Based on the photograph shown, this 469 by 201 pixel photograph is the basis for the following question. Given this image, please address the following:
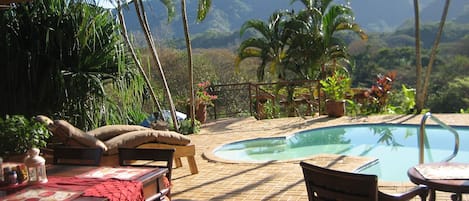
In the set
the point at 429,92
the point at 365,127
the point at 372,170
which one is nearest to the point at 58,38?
the point at 372,170

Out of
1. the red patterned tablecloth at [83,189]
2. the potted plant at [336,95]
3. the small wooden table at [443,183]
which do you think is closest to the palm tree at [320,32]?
the potted plant at [336,95]

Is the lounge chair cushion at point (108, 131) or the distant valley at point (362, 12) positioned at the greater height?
the distant valley at point (362, 12)

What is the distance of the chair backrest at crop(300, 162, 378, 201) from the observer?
2.26 meters

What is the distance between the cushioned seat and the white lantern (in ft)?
6.39

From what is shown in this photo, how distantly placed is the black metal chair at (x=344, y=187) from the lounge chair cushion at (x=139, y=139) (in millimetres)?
2877

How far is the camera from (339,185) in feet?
7.78

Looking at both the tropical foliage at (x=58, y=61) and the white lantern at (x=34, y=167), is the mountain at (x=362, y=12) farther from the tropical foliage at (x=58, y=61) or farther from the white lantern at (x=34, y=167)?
the white lantern at (x=34, y=167)

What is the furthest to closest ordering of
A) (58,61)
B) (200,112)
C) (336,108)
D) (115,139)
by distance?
(200,112)
(336,108)
(58,61)
(115,139)

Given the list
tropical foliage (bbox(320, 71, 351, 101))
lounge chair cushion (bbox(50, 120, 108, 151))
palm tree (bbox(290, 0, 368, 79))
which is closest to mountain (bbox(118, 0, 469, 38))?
palm tree (bbox(290, 0, 368, 79))

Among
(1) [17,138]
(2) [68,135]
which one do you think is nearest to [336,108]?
(2) [68,135]

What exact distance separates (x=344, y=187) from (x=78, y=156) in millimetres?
1872

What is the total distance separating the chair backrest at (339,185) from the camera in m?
2.26

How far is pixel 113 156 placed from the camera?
484 centimetres

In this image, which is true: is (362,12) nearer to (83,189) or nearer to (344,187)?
(344,187)
